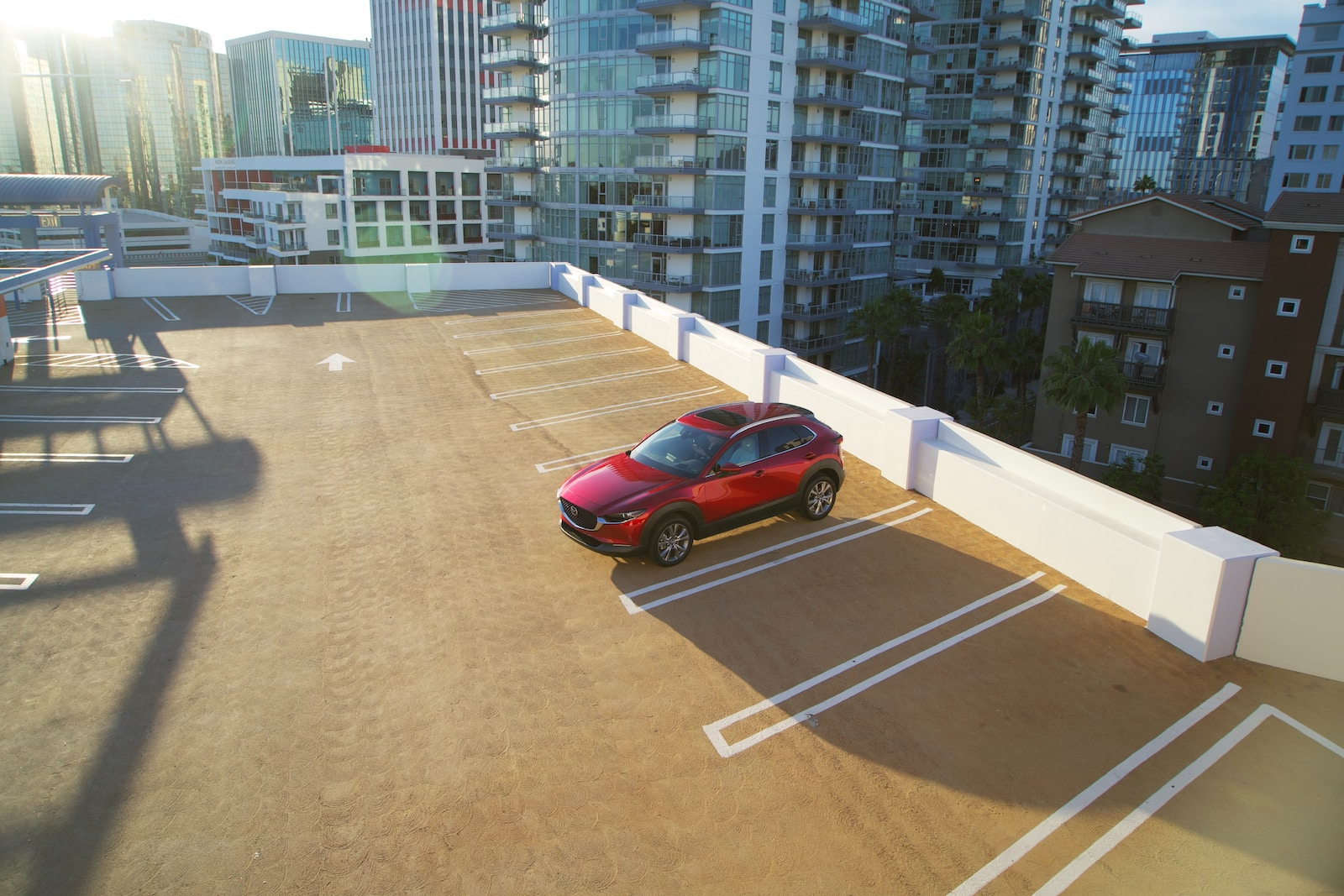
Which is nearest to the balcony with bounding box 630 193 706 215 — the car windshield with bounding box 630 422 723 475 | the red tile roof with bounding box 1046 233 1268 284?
the red tile roof with bounding box 1046 233 1268 284

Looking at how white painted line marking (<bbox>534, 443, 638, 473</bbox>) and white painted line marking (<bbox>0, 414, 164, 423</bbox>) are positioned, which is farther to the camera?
white painted line marking (<bbox>0, 414, 164, 423</bbox>)

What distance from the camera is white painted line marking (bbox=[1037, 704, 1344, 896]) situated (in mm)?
6219

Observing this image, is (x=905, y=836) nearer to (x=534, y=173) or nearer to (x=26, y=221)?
(x=26, y=221)

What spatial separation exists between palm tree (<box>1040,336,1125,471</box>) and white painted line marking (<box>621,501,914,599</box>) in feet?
95.2

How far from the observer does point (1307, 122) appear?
251 ft

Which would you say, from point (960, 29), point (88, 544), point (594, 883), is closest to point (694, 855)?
point (594, 883)

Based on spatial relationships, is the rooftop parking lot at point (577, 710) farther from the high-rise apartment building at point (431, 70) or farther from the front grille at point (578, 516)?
the high-rise apartment building at point (431, 70)

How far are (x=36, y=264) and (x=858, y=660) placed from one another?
29.4 meters

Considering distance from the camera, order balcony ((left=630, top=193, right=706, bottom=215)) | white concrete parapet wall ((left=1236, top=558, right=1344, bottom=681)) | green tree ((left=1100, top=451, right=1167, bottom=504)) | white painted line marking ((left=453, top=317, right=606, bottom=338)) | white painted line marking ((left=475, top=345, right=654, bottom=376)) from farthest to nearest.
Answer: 1. balcony ((left=630, top=193, right=706, bottom=215))
2. green tree ((left=1100, top=451, right=1167, bottom=504))
3. white painted line marking ((left=453, top=317, right=606, bottom=338))
4. white painted line marking ((left=475, top=345, right=654, bottom=376))
5. white concrete parapet wall ((left=1236, top=558, right=1344, bottom=681))

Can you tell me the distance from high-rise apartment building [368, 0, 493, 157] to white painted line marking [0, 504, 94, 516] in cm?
13460

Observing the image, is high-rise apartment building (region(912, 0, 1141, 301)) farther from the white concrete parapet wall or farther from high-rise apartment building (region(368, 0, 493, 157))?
the white concrete parapet wall

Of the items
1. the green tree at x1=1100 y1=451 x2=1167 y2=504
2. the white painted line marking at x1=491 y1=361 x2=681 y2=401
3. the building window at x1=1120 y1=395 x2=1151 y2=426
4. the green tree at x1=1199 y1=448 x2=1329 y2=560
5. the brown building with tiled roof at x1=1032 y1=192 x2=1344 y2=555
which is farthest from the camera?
the building window at x1=1120 y1=395 x2=1151 y2=426

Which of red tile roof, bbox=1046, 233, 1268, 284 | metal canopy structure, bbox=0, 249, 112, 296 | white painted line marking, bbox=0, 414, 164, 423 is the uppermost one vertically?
red tile roof, bbox=1046, 233, 1268, 284

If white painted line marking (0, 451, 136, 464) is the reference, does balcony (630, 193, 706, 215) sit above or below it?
above
